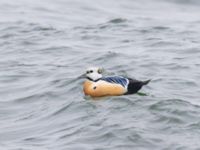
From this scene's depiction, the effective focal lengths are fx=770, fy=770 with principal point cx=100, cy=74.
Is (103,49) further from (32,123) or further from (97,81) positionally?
(32,123)

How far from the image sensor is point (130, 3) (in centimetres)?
3125

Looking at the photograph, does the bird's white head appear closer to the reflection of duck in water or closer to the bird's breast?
the reflection of duck in water

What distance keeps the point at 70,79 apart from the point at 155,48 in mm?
4181

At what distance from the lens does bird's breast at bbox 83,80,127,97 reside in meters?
16.0

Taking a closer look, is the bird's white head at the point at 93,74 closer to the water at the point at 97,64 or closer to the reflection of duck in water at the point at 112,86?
the reflection of duck in water at the point at 112,86

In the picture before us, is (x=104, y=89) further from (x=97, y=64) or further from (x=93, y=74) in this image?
(x=97, y=64)

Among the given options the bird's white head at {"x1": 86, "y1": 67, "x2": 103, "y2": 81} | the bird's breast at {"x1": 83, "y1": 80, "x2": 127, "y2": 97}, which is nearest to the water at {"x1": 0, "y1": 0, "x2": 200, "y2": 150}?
the bird's breast at {"x1": 83, "y1": 80, "x2": 127, "y2": 97}

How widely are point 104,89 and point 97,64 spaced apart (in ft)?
14.1

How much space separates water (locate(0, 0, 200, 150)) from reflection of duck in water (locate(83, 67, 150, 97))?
0.55 feet

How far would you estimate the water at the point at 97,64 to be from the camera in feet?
45.3

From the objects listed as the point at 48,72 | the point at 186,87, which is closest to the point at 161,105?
the point at 186,87

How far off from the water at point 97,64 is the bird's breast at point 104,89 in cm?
A: 15

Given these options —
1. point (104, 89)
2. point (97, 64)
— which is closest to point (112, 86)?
point (104, 89)

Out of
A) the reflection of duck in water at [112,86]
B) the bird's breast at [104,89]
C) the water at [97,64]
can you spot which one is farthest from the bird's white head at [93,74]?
the water at [97,64]
